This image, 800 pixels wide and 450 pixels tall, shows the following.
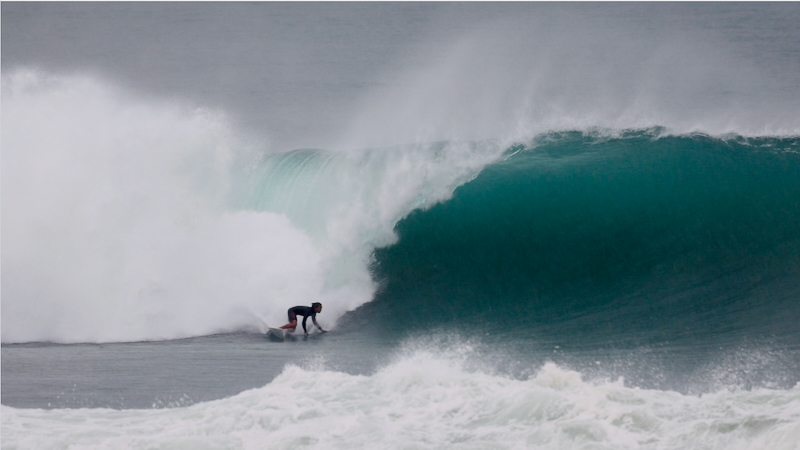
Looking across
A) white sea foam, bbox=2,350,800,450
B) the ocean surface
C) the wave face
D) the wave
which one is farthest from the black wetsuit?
white sea foam, bbox=2,350,800,450

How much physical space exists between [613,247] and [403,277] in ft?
10.6

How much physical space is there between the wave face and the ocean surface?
0.04 m

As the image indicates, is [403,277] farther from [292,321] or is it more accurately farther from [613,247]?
[613,247]

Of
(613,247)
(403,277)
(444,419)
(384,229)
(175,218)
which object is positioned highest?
(175,218)

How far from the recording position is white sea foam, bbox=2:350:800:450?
215 inches

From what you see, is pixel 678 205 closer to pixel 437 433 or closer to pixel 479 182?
pixel 479 182

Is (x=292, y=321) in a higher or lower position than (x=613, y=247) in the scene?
lower

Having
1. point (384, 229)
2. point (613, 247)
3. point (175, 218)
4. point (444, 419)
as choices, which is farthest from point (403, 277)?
point (444, 419)

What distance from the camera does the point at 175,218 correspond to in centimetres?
1127

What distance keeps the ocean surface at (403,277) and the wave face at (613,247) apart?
0.13 ft

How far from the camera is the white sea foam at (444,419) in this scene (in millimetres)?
5473

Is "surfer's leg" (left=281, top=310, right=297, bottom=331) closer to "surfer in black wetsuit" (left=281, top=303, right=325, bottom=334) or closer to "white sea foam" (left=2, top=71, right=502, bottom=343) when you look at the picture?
"surfer in black wetsuit" (left=281, top=303, right=325, bottom=334)

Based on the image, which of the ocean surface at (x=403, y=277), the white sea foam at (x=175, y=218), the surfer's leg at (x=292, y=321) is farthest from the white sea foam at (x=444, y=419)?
the white sea foam at (x=175, y=218)

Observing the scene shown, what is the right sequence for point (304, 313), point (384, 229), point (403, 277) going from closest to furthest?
point (304, 313) → point (403, 277) → point (384, 229)
